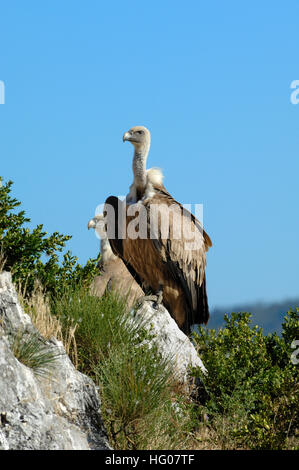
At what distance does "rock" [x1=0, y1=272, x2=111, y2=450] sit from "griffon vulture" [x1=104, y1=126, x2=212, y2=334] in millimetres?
3982

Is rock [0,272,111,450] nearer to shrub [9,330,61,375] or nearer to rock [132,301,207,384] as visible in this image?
shrub [9,330,61,375]

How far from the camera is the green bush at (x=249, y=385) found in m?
8.80

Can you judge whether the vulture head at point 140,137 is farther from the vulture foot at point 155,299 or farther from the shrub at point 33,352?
the shrub at point 33,352

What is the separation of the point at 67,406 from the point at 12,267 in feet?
9.24

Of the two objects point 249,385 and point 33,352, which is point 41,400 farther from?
point 249,385

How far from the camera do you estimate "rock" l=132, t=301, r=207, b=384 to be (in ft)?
32.3

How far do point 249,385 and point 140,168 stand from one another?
4.77 m

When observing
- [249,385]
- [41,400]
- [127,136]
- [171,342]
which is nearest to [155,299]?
[171,342]

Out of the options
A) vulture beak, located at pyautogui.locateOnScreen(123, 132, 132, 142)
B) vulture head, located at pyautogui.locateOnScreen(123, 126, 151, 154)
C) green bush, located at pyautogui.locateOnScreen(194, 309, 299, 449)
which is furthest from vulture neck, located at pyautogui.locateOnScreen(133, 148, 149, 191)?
green bush, located at pyautogui.locateOnScreen(194, 309, 299, 449)

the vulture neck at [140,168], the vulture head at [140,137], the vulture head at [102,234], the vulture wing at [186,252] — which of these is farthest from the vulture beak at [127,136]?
the vulture head at [102,234]

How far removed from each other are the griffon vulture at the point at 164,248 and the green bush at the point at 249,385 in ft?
2.88

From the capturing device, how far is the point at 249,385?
31.5 ft

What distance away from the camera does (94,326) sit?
9109 millimetres
